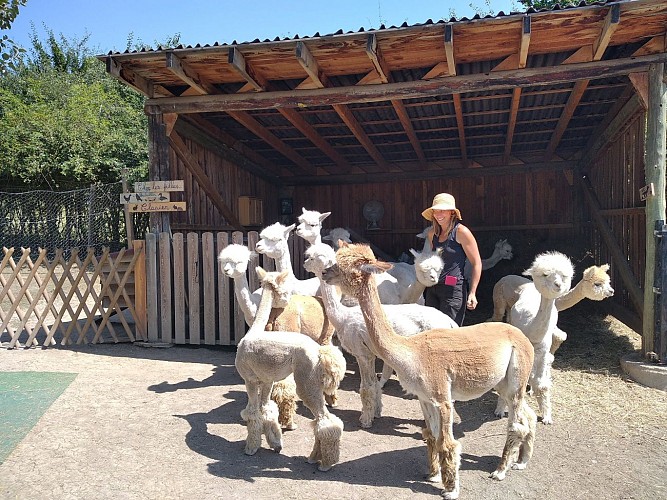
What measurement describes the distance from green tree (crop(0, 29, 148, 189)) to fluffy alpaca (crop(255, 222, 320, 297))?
11.0 m

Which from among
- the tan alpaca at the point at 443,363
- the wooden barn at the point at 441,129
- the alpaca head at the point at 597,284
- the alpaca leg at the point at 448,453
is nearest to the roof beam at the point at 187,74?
the wooden barn at the point at 441,129

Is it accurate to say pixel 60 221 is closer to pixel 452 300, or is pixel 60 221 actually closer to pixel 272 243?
pixel 272 243

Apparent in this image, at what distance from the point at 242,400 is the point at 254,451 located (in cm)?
124

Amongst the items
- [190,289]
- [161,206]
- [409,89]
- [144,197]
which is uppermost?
[409,89]

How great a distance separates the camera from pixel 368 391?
429 cm

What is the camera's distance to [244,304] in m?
4.58

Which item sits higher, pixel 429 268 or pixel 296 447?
pixel 429 268

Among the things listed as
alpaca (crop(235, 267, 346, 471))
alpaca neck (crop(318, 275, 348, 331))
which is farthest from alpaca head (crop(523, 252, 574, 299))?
alpaca (crop(235, 267, 346, 471))

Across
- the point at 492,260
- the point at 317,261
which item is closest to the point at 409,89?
the point at 317,261

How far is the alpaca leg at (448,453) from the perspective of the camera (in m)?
2.98

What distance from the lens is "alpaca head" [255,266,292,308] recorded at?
3646 mm

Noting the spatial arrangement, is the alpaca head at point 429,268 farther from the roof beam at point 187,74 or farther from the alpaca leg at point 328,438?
the roof beam at point 187,74

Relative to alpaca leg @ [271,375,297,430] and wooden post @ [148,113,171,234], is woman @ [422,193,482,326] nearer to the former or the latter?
alpaca leg @ [271,375,297,430]

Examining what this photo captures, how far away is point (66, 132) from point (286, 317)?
1509 centimetres
